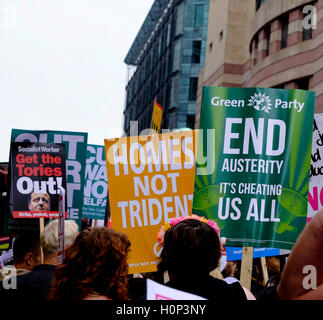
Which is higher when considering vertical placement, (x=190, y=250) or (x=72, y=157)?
(x=72, y=157)

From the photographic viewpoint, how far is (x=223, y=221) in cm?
493

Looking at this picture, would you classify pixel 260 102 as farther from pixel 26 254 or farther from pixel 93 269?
pixel 93 269

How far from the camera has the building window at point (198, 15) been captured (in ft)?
179

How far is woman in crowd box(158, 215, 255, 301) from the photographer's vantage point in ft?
9.43

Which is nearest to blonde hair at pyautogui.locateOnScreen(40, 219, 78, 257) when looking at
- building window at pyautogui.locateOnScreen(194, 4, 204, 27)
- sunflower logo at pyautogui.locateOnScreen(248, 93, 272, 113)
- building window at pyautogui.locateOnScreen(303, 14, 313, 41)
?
sunflower logo at pyautogui.locateOnScreen(248, 93, 272, 113)

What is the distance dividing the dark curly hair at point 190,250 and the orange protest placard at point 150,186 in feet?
7.64

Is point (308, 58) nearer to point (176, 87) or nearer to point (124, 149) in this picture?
point (124, 149)

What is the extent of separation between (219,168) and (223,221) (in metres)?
0.43

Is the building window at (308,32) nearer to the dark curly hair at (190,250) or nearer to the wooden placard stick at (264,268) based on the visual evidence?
the wooden placard stick at (264,268)

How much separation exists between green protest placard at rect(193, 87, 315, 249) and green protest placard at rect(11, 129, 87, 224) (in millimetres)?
2890

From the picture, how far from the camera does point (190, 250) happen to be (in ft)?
9.52

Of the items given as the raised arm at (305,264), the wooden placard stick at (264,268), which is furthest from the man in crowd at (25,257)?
the raised arm at (305,264)

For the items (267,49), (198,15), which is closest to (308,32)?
(267,49)

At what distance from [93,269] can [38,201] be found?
395 cm
